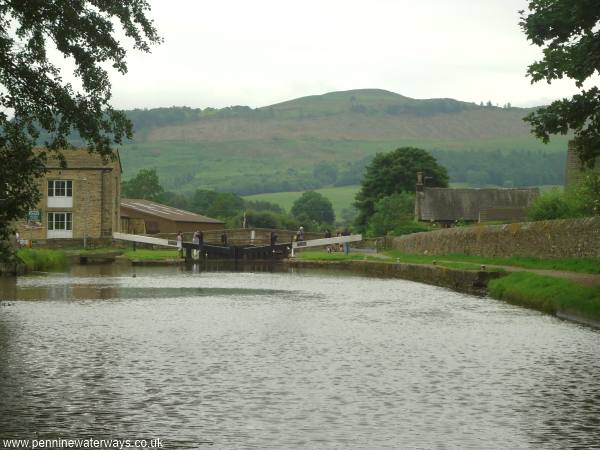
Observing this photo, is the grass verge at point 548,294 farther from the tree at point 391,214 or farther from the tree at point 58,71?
the tree at point 391,214

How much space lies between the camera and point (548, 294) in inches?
943

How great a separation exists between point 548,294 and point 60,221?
60469 millimetres

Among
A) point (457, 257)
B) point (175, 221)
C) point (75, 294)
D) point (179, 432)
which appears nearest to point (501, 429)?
point (179, 432)

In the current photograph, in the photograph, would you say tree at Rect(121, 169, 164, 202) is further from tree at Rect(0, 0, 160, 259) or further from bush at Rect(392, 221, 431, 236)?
tree at Rect(0, 0, 160, 259)

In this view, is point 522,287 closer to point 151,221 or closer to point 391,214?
point 391,214

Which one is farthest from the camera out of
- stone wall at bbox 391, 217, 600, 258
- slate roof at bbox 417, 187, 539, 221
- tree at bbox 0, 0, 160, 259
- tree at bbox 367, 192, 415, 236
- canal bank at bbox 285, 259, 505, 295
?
slate roof at bbox 417, 187, 539, 221

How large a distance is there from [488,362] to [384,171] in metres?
94.7

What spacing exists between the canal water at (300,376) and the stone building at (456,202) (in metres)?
74.3

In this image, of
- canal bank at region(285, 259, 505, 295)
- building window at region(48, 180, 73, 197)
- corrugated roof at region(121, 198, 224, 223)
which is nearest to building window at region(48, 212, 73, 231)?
building window at region(48, 180, 73, 197)

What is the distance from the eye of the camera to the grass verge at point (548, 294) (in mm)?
21312

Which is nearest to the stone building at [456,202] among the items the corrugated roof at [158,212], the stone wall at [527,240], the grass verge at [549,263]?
the corrugated roof at [158,212]

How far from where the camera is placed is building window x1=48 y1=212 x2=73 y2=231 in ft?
256

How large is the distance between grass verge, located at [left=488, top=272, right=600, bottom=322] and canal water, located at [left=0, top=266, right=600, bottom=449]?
0.62 meters

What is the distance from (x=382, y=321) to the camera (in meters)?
21.8
